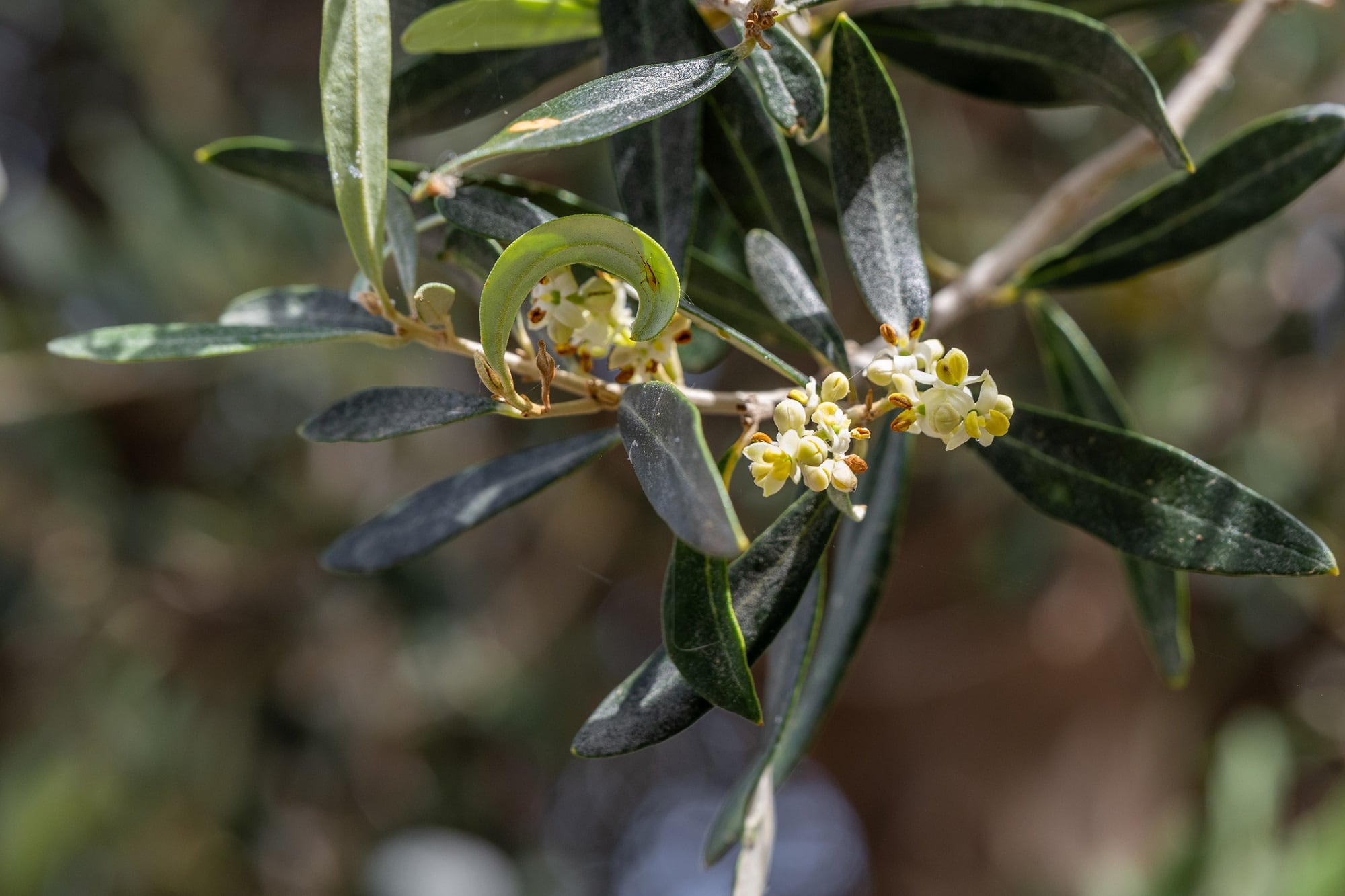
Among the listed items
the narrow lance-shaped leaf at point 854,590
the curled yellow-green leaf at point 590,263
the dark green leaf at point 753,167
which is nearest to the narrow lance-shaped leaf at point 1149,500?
the narrow lance-shaped leaf at point 854,590

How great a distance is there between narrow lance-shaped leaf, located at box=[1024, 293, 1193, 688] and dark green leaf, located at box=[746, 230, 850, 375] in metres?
0.32

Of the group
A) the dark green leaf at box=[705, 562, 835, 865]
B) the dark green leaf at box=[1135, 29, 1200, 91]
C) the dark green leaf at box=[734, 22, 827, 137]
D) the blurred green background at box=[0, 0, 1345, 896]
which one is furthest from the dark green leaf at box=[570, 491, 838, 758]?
the blurred green background at box=[0, 0, 1345, 896]

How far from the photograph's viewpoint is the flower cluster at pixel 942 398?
51 centimetres

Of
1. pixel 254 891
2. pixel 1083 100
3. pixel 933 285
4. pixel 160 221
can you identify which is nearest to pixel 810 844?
pixel 254 891

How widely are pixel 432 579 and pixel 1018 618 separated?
60.3 inches

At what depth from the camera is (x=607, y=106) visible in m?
0.47

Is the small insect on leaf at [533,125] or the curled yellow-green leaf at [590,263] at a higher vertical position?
the small insect on leaf at [533,125]

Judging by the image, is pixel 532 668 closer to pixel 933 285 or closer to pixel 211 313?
Answer: pixel 211 313

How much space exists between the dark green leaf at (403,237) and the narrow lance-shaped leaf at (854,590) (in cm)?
41

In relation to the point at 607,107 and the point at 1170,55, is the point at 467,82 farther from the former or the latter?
the point at 1170,55

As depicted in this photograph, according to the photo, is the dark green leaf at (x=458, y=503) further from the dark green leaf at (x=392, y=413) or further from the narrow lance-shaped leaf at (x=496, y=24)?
the narrow lance-shaped leaf at (x=496, y=24)

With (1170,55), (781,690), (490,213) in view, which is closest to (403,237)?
(490,213)

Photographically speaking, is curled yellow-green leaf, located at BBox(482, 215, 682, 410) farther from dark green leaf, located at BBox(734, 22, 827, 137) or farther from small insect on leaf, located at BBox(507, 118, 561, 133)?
dark green leaf, located at BBox(734, 22, 827, 137)

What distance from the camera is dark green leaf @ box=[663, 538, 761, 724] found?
1.56 ft
